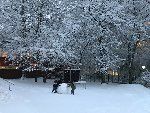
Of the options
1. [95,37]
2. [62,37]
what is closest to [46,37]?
[62,37]

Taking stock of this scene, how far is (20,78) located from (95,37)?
795 centimetres

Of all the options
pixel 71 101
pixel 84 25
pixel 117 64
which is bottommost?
pixel 71 101

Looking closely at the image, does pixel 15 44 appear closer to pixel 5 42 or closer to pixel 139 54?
pixel 5 42

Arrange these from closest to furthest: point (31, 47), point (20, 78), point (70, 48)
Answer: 1. point (31, 47)
2. point (70, 48)
3. point (20, 78)

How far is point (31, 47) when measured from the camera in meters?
32.7

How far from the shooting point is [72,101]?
26.2 m

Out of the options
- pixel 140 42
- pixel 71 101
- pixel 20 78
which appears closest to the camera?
pixel 71 101

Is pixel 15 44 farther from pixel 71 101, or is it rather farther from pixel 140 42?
pixel 140 42

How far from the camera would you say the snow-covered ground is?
22737 millimetres

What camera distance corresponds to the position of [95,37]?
37656 millimetres

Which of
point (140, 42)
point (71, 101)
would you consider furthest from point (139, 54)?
point (71, 101)

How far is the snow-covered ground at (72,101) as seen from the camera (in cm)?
2274

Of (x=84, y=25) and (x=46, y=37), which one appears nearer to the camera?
(x=46, y=37)

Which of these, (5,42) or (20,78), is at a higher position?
(5,42)
